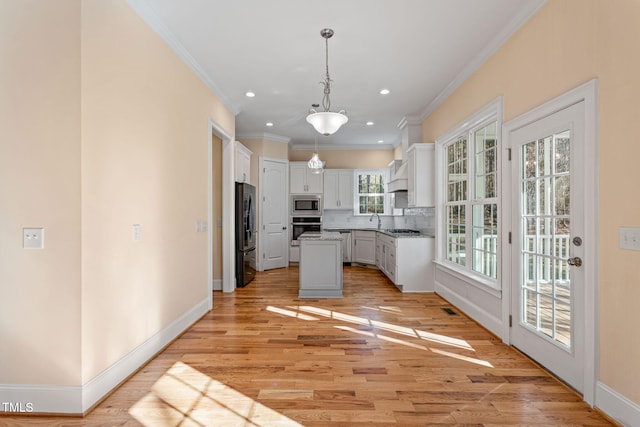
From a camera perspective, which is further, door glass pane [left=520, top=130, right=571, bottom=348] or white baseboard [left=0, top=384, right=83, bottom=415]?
door glass pane [left=520, top=130, right=571, bottom=348]

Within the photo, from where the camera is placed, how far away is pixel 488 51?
320cm

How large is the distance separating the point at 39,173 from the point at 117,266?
2.40 feet

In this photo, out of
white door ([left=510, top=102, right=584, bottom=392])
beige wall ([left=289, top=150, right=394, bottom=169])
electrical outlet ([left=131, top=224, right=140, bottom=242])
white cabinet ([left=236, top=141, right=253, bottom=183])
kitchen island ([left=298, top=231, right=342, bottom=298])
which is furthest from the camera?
beige wall ([left=289, top=150, right=394, bottom=169])

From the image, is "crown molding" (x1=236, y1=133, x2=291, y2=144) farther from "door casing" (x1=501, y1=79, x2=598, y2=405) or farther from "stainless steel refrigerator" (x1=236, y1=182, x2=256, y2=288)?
"door casing" (x1=501, y1=79, x2=598, y2=405)

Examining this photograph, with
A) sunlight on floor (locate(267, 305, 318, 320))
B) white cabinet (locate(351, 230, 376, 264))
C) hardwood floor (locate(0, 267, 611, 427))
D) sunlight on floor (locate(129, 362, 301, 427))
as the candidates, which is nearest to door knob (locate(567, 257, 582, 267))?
hardwood floor (locate(0, 267, 611, 427))

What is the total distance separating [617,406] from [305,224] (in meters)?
5.94

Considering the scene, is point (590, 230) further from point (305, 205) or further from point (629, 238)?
point (305, 205)

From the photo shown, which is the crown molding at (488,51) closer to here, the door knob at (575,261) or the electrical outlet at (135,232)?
the door knob at (575,261)

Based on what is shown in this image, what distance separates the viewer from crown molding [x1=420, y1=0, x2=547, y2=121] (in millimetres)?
2588

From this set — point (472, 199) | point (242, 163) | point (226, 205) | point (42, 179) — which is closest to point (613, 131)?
point (472, 199)

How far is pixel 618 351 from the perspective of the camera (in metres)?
1.83

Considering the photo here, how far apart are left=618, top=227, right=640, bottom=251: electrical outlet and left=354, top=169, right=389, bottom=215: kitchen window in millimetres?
5811

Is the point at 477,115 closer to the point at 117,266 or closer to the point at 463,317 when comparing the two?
A: the point at 463,317

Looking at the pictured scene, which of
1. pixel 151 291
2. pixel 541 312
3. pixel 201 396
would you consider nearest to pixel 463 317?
pixel 541 312
